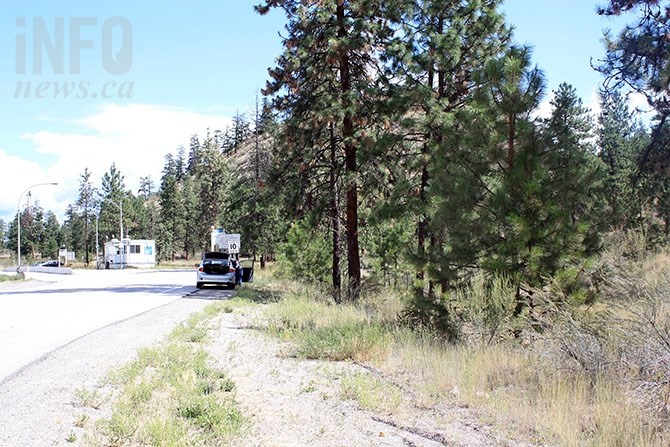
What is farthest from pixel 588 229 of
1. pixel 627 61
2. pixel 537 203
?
pixel 627 61

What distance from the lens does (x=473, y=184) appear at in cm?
911

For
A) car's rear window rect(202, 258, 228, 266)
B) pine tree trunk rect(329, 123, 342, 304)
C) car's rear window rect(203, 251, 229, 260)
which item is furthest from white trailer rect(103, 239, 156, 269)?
pine tree trunk rect(329, 123, 342, 304)

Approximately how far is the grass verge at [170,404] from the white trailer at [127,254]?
→ 213ft

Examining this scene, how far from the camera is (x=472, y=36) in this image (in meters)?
15.9

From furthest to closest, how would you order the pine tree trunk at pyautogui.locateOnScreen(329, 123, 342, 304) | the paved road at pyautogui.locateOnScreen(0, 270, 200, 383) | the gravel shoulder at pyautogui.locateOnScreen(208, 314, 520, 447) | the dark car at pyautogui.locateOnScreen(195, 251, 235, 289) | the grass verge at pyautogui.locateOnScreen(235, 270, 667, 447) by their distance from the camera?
the dark car at pyautogui.locateOnScreen(195, 251, 235, 289)
the pine tree trunk at pyautogui.locateOnScreen(329, 123, 342, 304)
the paved road at pyautogui.locateOnScreen(0, 270, 200, 383)
the gravel shoulder at pyautogui.locateOnScreen(208, 314, 520, 447)
the grass verge at pyautogui.locateOnScreen(235, 270, 667, 447)

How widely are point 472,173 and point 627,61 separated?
23.1ft

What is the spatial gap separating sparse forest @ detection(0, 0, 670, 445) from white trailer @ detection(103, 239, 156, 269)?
1859 inches

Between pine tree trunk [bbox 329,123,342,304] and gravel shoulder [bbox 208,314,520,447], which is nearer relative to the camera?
gravel shoulder [bbox 208,314,520,447]

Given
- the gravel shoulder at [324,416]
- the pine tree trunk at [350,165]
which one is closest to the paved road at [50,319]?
the gravel shoulder at [324,416]

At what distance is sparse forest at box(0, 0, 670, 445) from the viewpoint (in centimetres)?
765

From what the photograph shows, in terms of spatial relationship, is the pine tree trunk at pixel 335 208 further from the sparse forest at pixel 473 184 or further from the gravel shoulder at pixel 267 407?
the gravel shoulder at pixel 267 407

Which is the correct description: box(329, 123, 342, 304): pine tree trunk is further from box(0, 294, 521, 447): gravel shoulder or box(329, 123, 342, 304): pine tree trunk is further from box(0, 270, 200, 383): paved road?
box(0, 294, 521, 447): gravel shoulder

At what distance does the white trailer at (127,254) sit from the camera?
6938cm

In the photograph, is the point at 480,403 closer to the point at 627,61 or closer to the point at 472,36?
the point at 627,61
